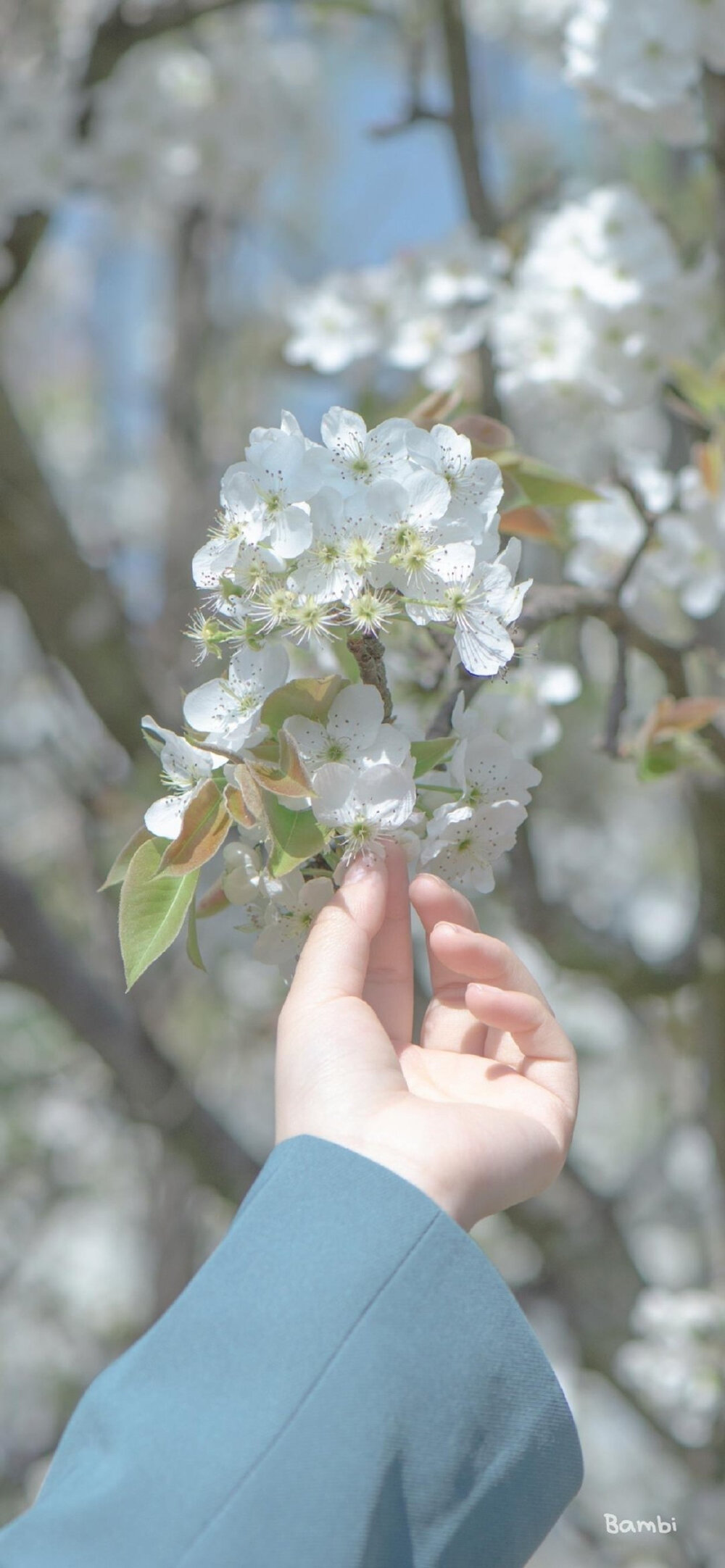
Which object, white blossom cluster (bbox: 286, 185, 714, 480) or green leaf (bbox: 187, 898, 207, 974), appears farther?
white blossom cluster (bbox: 286, 185, 714, 480)

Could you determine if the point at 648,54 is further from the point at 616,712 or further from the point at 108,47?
the point at 108,47

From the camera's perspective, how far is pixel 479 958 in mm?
710

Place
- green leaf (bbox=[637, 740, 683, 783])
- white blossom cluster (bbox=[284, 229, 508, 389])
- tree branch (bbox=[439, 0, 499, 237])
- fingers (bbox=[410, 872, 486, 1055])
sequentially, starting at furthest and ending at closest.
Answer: tree branch (bbox=[439, 0, 499, 237]) < white blossom cluster (bbox=[284, 229, 508, 389]) < green leaf (bbox=[637, 740, 683, 783]) < fingers (bbox=[410, 872, 486, 1055])

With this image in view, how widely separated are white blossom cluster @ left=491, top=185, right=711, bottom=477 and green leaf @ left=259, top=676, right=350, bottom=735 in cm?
89

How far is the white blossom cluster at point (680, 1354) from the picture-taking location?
2.06 m

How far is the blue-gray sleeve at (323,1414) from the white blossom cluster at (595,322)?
3.43ft

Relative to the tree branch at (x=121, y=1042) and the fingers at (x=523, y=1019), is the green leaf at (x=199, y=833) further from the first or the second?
the tree branch at (x=121, y=1042)

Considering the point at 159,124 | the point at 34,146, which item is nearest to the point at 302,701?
the point at 34,146

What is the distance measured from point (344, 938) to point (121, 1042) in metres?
1.28

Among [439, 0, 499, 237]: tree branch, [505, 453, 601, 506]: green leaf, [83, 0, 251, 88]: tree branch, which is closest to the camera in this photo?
[505, 453, 601, 506]: green leaf

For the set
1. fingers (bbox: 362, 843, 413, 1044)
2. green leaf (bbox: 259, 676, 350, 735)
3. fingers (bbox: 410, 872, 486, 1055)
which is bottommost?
fingers (bbox: 410, 872, 486, 1055)

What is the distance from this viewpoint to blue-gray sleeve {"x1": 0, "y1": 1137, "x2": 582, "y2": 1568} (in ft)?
1.93

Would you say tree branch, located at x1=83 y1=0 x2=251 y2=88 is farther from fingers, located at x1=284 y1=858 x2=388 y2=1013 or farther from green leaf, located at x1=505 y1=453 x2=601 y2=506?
fingers, located at x1=284 y1=858 x2=388 y2=1013

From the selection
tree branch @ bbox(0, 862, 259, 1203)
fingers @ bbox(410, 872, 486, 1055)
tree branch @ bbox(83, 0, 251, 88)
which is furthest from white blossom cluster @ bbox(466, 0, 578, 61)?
fingers @ bbox(410, 872, 486, 1055)
